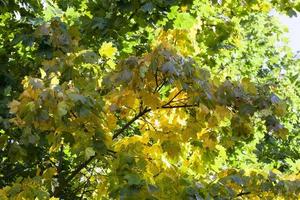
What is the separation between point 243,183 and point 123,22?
188 cm

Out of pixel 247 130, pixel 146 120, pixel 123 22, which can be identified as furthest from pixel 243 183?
pixel 123 22

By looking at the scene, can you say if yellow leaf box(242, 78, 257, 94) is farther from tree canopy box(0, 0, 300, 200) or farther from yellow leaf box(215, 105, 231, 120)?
yellow leaf box(215, 105, 231, 120)

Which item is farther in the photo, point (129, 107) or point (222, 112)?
point (129, 107)

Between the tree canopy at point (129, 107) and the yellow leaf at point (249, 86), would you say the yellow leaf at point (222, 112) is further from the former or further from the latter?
the yellow leaf at point (249, 86)

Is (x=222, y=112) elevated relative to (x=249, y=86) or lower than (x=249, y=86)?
lower

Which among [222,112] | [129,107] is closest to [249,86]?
[222,112]

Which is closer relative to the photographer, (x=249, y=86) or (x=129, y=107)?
(x=249, y=86)

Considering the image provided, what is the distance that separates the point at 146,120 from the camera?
3.97m

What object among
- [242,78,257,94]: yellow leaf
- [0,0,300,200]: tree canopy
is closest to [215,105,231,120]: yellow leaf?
[0,0,300,200]: tree canopy

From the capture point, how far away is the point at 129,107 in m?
3.67

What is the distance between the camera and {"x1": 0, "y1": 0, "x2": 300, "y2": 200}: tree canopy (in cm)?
304

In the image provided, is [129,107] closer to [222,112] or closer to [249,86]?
[222,112]

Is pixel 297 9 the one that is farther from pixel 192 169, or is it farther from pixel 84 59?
pixel 84 59

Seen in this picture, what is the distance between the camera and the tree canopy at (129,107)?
3.04 metres
